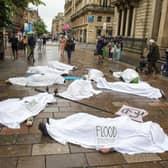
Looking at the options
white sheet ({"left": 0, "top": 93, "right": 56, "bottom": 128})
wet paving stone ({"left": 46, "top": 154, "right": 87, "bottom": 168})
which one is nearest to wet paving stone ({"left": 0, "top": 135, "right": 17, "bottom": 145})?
white sheet ({"left": 0, "top": 93, "right": 56, "bottom": 128})

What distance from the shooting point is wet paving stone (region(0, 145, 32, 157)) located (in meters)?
3.50

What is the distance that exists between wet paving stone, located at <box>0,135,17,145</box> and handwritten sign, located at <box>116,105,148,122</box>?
2.65m

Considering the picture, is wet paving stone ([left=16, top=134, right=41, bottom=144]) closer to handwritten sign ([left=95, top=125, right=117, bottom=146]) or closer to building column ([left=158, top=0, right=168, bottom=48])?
handwritten sign ([left=95, top=125, right=117, bottom=146])

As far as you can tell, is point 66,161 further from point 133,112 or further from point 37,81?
point 37,81

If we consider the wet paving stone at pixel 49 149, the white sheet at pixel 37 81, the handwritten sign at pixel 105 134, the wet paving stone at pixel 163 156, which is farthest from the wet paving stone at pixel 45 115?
the white sheet at pixel 37 81

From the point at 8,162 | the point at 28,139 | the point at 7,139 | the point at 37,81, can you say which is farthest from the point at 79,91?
the point at 8,162

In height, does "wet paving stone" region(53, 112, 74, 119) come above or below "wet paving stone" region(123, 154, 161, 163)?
above

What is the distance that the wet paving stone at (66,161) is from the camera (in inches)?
129

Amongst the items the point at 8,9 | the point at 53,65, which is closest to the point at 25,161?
the point at 53,65

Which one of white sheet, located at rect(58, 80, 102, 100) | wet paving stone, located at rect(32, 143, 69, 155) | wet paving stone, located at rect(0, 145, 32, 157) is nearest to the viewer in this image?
wet paving stone, located at rect(0, 145, 32, 157)

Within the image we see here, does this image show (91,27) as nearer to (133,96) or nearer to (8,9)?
(8,9)

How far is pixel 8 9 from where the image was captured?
11.6 metres

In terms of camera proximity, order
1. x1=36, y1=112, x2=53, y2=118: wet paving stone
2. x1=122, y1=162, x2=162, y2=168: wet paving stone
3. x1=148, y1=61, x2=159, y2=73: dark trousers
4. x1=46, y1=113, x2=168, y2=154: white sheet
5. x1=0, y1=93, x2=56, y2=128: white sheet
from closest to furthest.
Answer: x1=122, y1=162, x2=162, y2=168: wet paving stone
x1=46, y1=113, x2=168, y2=154: white sheet
x1=0, y1=93, x2=56, y2=128: white sheet
x1=36, y1=112, x2=53, y2=118: wet paving stone
x1=148, y1=61, x2=159, y2=73: dark trousers

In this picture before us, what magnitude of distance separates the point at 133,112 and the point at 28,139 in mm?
2805
